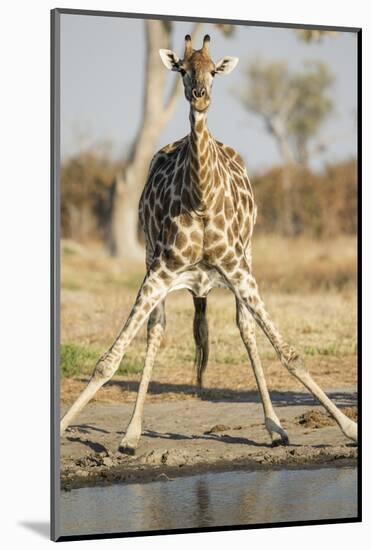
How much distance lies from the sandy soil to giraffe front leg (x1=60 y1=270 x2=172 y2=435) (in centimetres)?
50

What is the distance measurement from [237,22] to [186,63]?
731mm

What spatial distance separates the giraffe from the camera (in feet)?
25.8

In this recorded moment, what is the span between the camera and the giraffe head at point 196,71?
A: 769cm

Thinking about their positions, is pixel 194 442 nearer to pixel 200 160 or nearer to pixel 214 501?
pixel 214 501

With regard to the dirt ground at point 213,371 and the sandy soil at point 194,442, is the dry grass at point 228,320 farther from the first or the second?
→ the sandy soil at point 194,442

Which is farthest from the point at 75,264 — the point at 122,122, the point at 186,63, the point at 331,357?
the point at 186,63

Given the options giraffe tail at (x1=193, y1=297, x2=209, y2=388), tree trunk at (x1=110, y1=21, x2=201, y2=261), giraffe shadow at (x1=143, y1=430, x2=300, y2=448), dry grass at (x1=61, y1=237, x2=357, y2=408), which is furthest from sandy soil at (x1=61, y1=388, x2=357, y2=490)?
tree trunk at (x1=110, y1=21, x2=201, y2=261)

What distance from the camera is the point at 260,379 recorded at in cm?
892

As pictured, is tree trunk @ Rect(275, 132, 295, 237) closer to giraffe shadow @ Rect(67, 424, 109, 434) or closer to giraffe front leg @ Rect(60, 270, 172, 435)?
giraffe shadow @ Rect(67, 424, 109, 434)

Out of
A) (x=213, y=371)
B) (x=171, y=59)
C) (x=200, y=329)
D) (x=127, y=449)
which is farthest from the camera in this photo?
(x=213, y=371)

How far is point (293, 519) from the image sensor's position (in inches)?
328

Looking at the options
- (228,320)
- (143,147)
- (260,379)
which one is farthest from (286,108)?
(260,379)

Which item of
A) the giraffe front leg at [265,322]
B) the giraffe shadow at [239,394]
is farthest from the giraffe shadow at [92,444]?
the giraffe shadow at [239,394]

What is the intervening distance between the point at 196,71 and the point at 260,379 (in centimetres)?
228
